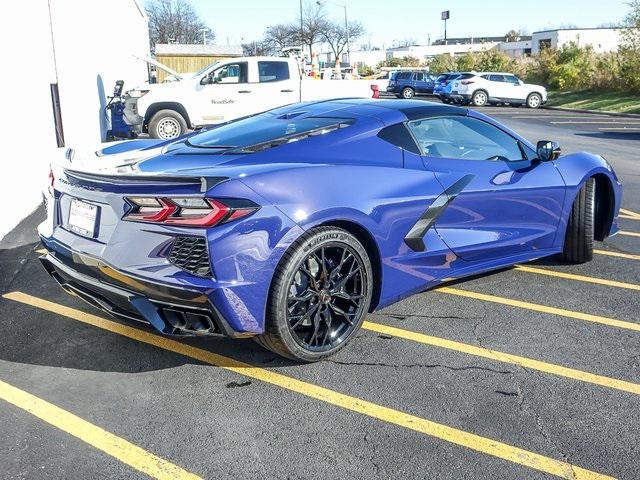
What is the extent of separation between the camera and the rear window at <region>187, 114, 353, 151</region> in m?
3.91

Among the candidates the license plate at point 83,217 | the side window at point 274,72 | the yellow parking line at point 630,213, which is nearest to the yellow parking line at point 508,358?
the license plate at point 83,217

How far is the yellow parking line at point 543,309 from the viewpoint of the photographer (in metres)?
4.22

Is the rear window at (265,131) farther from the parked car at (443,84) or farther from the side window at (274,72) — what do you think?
the parked car at (443,84)

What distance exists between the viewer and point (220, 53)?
35.3m

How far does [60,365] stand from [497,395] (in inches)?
95.6

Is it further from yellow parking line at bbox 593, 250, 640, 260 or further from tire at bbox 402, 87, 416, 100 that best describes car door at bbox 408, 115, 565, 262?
tire at bbox 402, 87, 416, 100

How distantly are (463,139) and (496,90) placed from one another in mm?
27744

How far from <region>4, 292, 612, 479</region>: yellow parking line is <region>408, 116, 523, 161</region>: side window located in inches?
69.1

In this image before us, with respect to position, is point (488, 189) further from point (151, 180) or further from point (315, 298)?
point (151, 180)

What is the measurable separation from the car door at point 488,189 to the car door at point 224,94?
1015 centimetres

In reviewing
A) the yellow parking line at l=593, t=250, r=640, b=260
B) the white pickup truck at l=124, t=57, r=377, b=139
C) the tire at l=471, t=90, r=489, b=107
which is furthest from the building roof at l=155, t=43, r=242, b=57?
the yellow parking line at l=593, t=250, r=640, b=260

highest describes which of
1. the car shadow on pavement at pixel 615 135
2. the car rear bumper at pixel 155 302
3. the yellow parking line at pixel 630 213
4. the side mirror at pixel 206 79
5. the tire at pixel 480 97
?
the side mirror at pixel 206 79

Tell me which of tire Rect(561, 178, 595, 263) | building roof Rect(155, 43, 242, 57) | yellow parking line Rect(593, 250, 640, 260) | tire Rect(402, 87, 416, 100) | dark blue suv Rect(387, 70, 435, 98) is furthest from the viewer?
dark blue suv Rect(387, 70, 435, 98)

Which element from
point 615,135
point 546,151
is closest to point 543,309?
point 546,151
